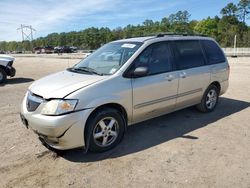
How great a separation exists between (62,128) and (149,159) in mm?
1398

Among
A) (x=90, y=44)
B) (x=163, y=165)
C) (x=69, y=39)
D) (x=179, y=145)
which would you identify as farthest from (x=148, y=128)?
(x=69, y=39)

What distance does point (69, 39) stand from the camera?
109000 mm

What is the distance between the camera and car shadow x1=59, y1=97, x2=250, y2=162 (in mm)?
4281

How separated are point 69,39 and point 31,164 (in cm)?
10967

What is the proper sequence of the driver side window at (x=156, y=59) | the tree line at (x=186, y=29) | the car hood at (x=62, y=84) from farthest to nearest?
the tree line at (x=186, y=29) → the driver side window at (x=156, y=59) → the car hood at (x=62, y=84)

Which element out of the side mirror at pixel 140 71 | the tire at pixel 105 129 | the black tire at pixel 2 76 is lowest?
the tire at pixel 105 129

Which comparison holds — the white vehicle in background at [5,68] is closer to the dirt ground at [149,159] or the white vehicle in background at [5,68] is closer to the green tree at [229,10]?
the dirt ground at [149,159]

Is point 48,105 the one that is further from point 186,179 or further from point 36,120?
point 186,179

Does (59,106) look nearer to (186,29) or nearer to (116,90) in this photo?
(116,90)

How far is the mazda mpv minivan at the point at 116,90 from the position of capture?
3.87 meters

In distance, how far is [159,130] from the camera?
17.3ft

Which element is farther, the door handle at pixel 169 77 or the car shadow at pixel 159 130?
the door handle at pixel 169 77

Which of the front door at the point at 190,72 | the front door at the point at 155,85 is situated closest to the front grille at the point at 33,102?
the front door at the point at 155,85

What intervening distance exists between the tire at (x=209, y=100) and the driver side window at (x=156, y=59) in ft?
5.16
